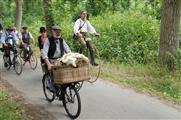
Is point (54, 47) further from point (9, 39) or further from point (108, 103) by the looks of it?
point (9, 39)

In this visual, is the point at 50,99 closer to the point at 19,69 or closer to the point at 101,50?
the point at 19,69

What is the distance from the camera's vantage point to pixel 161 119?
9766 mm

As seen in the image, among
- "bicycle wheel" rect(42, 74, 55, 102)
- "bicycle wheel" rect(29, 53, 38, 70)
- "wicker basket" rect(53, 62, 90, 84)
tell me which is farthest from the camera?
→ "bicycle wheel" rect(29, 53, 38, 70)

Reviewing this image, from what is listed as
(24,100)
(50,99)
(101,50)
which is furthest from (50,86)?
(101,50)

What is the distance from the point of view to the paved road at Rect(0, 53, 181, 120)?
396 inches

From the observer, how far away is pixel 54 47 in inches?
415

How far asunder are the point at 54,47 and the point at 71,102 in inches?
61.9

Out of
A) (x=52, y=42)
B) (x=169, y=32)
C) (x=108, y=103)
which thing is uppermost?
(x=52, y=42)

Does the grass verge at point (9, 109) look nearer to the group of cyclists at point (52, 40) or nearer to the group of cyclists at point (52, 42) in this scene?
the group of cyclists at point (52, 42)

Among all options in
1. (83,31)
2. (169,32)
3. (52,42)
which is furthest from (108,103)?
(169,32)

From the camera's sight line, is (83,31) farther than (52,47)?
Yes

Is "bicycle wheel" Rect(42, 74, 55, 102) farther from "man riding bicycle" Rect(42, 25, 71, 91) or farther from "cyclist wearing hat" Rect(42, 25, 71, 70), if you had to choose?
"cyclist wearing hat" Rect(42, 25, 71, 70)

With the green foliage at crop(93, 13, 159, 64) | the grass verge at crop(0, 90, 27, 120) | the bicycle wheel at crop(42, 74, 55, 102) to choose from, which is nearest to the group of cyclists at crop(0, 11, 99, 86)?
the bicycle wheel at crop(42, 74, 55, 102)

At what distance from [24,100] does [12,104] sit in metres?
0.74
